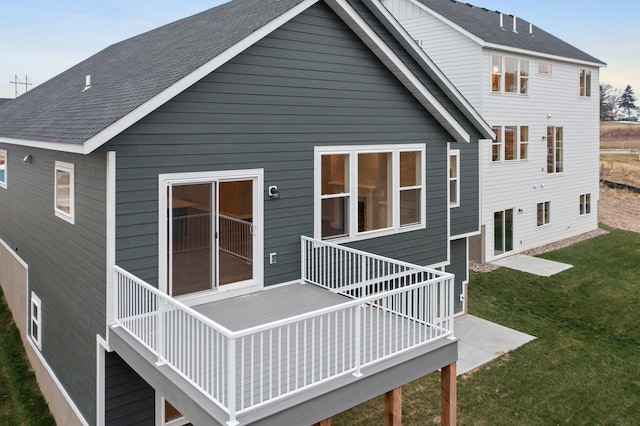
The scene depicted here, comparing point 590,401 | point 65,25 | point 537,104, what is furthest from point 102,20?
point 590,401

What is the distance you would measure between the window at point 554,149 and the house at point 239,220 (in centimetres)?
1170

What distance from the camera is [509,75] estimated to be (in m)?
18.6

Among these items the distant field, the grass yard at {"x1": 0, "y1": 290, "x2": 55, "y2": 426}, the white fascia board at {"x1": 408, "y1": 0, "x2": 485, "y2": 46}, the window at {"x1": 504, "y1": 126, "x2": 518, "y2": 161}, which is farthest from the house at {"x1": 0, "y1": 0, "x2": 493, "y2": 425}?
the distant field

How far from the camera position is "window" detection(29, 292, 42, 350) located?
30.5 ft

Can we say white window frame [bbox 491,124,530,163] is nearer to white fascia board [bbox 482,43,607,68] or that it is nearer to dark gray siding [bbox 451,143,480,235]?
white fascia board [bbox 482,43,607,68]

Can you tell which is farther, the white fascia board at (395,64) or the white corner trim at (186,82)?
the white fascia board at (395,64)

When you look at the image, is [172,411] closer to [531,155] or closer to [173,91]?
[173,91]

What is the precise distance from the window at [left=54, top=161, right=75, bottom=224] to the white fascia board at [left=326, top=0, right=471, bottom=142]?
4.81 meters

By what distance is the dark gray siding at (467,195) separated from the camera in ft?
45.4

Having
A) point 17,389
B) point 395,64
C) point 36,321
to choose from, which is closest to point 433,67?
point 395,64

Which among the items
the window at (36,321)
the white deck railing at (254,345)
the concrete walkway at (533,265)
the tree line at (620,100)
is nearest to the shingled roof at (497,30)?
the concrete walkway at (533,265)

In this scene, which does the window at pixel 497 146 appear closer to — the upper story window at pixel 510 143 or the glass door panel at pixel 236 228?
the upper story window at pixel 510 143

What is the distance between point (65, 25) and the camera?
124 feet

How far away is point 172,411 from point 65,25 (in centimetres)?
3823
